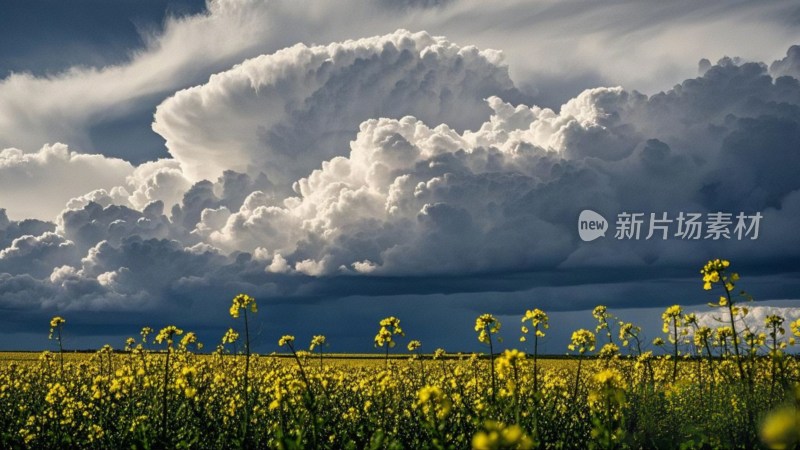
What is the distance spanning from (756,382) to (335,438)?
662cm

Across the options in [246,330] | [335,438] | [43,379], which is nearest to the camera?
[246,330]

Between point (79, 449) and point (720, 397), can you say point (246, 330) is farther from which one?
point (720, 397)

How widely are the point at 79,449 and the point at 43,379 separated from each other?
1013 cm

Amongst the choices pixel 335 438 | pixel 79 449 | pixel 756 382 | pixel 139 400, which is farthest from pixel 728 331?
pixel 139 400

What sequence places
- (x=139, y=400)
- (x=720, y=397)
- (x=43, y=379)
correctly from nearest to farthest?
1. (x=720, y=397)
2. (x=139, y=400)
3. (x=43, y=379)

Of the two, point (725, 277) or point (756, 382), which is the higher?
point (725, 277)

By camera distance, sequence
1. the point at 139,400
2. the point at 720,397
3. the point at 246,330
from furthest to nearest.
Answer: the point at 139,400 < the point at 720,397 < the point at 246,330

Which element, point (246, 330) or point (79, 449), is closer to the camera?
point (246, 330)

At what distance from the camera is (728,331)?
10.7 meters

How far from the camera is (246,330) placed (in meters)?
8.77

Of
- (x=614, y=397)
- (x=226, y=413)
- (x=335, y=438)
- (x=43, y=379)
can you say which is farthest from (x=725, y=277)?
(x=43, y=379)

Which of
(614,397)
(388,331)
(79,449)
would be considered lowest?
(79,449)

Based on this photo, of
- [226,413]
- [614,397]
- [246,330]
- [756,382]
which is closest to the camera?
[614,397]

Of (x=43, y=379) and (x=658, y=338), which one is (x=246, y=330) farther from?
(x=43, y=379)
